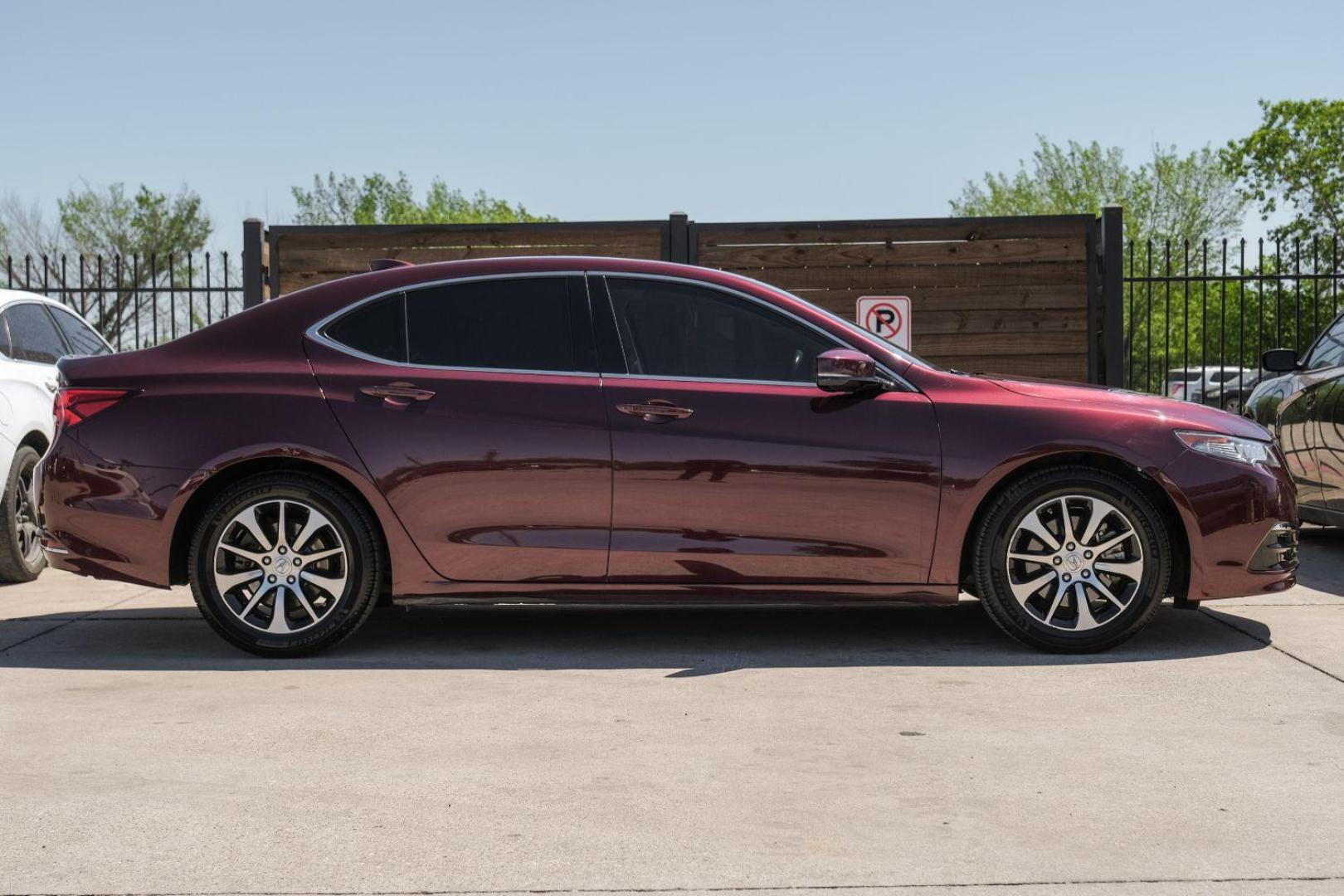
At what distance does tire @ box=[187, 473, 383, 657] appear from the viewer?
6348 mm

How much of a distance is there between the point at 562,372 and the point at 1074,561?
2.22m

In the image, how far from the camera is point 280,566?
638 cm

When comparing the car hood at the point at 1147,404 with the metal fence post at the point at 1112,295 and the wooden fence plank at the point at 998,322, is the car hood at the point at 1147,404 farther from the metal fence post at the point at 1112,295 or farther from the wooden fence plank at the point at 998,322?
the wooden fence plank at the point at 998,322

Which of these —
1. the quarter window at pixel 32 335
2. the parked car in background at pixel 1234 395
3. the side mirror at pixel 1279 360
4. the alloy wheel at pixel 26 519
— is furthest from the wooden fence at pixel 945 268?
the alloy wheel at pixel 26 519

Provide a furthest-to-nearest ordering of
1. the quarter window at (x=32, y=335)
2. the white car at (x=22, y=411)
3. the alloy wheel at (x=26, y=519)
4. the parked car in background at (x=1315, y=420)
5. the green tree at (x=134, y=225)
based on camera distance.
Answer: the green tree at (x=134, y=225), the parked car in background at (x=1315, y=420), the quarter window at (x=32, y=335), the alloy wheel at (x=26, y=519), the white car at (x=22, y=411)

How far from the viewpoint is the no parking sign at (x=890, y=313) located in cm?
1215

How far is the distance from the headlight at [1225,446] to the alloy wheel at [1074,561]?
16.6 inches

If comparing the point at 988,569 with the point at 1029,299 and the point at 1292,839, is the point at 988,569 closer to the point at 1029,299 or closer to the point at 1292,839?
the point at 1292,839

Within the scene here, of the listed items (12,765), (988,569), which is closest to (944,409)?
(988,569)

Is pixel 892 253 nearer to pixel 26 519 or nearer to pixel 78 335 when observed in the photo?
pixel 78 335

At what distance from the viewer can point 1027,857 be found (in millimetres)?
3746

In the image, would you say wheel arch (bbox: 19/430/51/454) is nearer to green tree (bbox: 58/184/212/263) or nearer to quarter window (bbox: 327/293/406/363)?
quarter window (bbox: 327/293/406/363)

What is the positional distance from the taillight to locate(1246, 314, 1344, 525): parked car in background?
649 centimetres

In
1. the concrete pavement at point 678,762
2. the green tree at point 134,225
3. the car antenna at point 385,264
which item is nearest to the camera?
the concrete pavement at point 678,762
